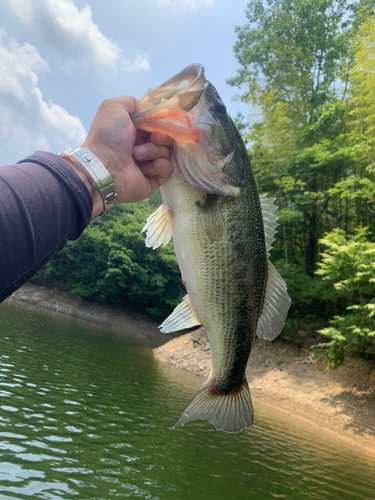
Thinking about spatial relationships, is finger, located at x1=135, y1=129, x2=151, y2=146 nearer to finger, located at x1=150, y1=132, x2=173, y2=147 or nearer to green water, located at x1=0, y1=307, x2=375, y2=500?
finger, located at x1=150, y1=132, x2=173, y2=147

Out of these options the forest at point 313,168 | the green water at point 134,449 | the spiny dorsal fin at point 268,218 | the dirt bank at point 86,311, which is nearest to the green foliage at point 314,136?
the forest at point 313,168

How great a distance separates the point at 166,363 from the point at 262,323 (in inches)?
872

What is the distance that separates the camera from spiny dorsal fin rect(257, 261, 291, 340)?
2504 mm

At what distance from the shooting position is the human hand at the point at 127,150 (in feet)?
6.70

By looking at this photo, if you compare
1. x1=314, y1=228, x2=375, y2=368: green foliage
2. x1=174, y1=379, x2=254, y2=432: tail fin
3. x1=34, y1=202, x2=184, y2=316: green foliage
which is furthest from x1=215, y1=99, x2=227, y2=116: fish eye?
x1=34, y1=202, x2=184, y2=316: green foliage

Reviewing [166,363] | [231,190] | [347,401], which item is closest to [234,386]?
[231,190]

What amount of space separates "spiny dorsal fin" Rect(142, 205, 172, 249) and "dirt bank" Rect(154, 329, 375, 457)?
13.7 meters

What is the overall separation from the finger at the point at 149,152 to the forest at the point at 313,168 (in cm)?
1242

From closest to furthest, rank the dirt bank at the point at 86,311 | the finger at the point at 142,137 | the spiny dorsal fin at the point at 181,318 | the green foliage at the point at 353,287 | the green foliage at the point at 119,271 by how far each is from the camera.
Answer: the finger at the point at 142,137 → the spiny dorsal fin at the point at 181,318 → the green foliage at the point at 353,287 → the dirt bank at the point at 86,311 → the green foliage at the point at 119,271

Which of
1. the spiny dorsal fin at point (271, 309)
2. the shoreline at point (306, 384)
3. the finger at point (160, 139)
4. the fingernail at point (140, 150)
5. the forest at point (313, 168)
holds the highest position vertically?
the forest at point (313, 168)

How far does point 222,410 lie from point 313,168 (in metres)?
21.1

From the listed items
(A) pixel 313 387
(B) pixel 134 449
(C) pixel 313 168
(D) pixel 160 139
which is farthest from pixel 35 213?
(C) pixel 313 168

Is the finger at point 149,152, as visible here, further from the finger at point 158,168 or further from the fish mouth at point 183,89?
the fish mouth at point 183,89

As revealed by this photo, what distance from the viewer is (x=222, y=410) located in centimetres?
243
